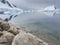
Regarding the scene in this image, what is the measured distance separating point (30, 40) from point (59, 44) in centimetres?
585

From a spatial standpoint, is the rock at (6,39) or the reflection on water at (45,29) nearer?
the rock at (6,39)

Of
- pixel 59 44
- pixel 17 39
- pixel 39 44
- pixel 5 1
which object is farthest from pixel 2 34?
pixel 5 1

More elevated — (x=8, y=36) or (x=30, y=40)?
(x=30, y=40)

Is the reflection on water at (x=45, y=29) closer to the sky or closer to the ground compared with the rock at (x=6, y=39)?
closer to the ground

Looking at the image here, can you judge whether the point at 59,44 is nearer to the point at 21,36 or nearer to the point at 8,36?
the point at 8,36

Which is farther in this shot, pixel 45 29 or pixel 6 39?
pixel 45 29

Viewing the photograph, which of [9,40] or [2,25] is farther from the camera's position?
[2,25]

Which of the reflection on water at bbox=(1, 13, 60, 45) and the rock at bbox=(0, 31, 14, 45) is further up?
the rock at bbox=(0, 31, 14, 45)

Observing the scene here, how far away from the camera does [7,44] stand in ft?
26.1

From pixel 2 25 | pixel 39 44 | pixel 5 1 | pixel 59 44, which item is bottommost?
pixel 5 1

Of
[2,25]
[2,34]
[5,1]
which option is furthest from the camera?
[5,1]

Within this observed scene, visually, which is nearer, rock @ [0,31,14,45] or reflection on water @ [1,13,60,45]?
rock @ [0,31,14,45]

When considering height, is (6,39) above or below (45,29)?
above

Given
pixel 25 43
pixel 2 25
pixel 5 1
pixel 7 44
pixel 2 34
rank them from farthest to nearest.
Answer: pixel 5 1
pixel 2 25
pixel 2 34
pixel 7 44
pixel 25 43
